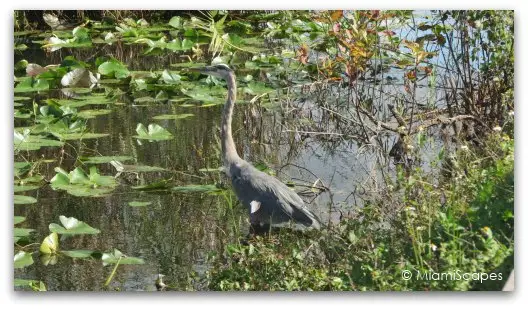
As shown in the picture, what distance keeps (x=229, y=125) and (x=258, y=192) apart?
0.40m

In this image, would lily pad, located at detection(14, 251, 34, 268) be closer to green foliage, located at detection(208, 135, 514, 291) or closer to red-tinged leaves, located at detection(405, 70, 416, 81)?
green foliage, located at detection(208, 135, 514, 291)

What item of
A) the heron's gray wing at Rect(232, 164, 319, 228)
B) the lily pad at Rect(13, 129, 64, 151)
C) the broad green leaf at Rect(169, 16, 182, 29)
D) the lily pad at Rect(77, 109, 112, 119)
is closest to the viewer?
the heron's gray wing at Rect(232, 164, 319, 228)

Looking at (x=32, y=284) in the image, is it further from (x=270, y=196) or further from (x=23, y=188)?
(x=270, y=196)

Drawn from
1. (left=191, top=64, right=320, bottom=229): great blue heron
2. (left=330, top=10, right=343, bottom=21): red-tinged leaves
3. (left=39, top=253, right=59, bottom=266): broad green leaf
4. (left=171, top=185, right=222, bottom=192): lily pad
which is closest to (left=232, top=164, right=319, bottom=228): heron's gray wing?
(left=191, top=64, right=320, bottom=229): great blue heron

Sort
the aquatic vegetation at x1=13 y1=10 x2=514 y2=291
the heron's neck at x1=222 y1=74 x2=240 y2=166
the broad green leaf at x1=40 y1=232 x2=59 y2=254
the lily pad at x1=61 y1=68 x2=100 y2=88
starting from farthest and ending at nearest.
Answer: the lily pad at x1=61 y1=68 x2=100 y2=88
the heron's neck at x1=222 y1=74 x2=240 y2=166
the broad green leaf at x1=40 y1=232 x2=59 y2=254
the aquatic vegetation at x1=13 y1=10 x2=514 y2=291

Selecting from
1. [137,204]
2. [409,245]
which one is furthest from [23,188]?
[409,245]

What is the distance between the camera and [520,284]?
162 inches

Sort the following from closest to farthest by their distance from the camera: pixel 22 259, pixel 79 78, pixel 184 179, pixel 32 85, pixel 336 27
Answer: pixel 22 259 < pixel 336 27 < pixel 184 179 < pixel 32 85 < pixel 79 78

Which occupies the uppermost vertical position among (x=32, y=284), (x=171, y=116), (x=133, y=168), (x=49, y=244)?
(x=171, y=116)

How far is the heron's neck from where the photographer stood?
5.13 meters

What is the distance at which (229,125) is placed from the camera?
516cm

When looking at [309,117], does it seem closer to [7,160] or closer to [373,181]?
[373,181]

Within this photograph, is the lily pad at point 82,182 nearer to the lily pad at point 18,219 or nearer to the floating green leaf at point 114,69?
the lily pad at point 18,219

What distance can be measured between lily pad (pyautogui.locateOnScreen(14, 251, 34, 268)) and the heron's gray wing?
3.67 ft
